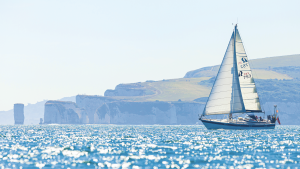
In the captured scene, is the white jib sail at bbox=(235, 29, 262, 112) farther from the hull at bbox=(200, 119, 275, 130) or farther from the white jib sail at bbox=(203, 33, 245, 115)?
the hull at bbox=(200, 119, 275, 130)

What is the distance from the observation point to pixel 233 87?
6347cm

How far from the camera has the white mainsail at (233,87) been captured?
63.1 meters

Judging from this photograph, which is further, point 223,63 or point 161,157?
point 223,63

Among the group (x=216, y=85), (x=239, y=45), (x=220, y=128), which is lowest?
(x=220, y=128)

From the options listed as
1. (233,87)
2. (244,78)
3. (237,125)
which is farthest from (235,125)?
(244,78)

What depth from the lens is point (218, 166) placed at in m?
21.2

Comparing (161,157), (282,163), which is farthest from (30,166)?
(282,163)

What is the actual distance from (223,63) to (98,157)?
42920 mm

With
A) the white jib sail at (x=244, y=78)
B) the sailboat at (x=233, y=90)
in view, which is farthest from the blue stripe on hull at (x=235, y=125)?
the white jib sail at (x=244, y=78)

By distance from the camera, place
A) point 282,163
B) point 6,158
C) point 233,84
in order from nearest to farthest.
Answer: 1. point 282,163
2. point 6,158
3. point 233,84

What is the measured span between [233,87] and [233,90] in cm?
51

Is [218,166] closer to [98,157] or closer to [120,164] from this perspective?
[120,164]

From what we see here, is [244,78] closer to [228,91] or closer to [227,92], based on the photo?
[228,91]

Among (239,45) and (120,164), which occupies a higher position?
(239,45)
